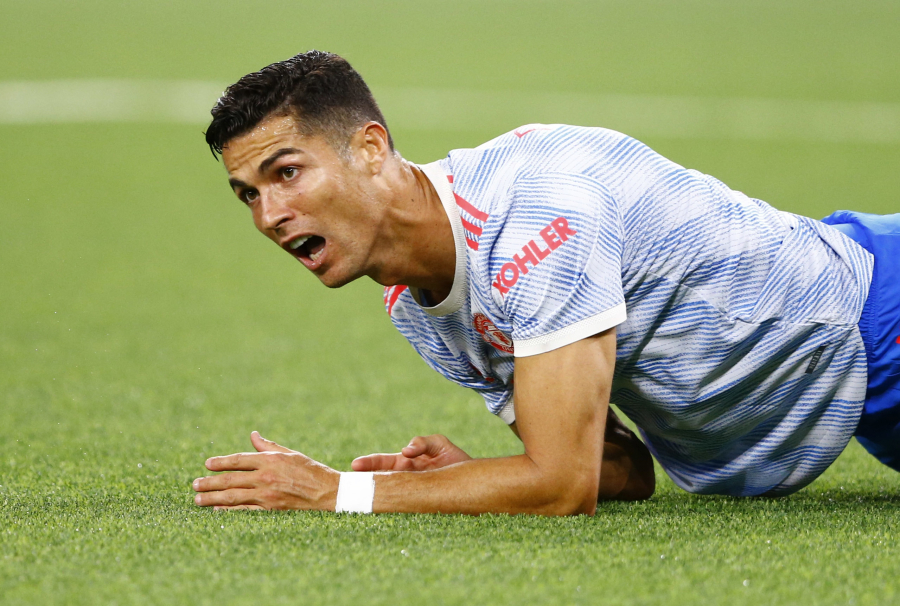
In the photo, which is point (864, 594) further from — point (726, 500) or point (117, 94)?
point (117, 94)

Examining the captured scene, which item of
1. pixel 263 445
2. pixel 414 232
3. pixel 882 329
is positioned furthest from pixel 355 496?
pixel 882 329

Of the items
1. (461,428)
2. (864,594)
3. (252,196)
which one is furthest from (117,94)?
(864,594)

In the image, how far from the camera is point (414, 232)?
194cm

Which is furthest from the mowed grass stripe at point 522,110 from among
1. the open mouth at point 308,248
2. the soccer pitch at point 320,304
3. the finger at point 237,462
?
the finger at point 237,462

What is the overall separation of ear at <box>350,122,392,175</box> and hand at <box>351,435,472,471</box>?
59cm

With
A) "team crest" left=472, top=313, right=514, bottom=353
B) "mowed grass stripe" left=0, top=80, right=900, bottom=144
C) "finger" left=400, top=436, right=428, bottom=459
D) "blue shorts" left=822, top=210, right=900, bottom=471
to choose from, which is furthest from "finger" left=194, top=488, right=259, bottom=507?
"mowed grass stripe" left=0, top=80, right=900, bottom=144

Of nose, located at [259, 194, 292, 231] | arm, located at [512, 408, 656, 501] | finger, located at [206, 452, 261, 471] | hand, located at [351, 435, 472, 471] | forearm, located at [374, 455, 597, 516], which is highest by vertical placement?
nose, located at [259, 194, 292, 231]

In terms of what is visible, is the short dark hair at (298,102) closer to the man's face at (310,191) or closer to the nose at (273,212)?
the man's face at (310,191)

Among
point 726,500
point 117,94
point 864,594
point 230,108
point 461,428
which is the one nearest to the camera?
point 864,594

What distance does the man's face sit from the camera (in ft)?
6.17

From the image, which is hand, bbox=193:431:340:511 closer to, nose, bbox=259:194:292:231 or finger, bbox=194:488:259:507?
finger, bbox=194:488:259:507

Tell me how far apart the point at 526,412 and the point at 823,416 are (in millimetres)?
670

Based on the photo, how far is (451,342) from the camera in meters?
2.10

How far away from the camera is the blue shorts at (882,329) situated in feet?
6.55
